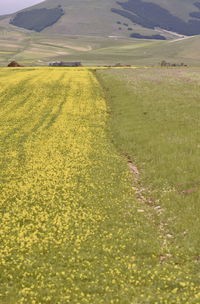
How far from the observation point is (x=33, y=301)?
42.5 feet

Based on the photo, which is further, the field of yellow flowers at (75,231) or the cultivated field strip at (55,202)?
the cultivated field strip at (55,202)

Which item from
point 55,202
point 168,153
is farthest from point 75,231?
point 168,153

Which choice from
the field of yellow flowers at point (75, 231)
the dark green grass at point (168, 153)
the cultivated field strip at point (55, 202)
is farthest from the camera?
the dark green grass at point (168, 153)

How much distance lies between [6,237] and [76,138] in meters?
18.0

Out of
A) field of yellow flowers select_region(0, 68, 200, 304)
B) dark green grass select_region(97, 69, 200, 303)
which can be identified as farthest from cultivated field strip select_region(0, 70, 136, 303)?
dark green grass select_region(97, 69, 200, 303)

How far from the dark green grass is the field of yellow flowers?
97 centimetres

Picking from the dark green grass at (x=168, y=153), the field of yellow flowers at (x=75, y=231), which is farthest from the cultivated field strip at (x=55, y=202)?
the dark green grass at (x=168, y=153)

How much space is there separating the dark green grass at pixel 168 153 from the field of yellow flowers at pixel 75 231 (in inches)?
38.2

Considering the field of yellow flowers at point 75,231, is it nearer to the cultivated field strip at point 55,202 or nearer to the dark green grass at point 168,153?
the cultivated field strip at point 55,202

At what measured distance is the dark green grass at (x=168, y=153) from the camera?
1745 cm

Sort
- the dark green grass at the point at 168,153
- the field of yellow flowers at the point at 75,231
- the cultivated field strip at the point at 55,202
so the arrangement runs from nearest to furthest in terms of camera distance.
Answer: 1. the field of yellow flowers at the point at 75,231
2. the cultivated field strip at the point at 55,202
3. the dark green grass at the point at 168,153

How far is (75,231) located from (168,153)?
44.6 feet

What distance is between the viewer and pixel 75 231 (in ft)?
58.3

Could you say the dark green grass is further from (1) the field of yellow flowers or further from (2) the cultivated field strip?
(2) the cultivated field strip
